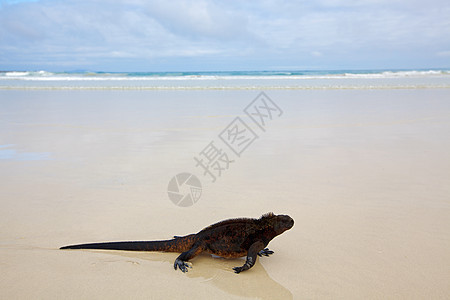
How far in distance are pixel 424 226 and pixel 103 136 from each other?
666cm

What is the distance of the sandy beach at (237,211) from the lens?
2609 millimetres

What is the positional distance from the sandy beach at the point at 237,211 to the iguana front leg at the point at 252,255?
68 mm

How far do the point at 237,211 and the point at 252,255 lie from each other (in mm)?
1145

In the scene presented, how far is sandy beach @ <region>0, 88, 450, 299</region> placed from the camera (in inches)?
103

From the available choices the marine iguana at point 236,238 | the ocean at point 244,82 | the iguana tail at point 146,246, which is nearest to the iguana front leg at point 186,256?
the marine iguana at point 236,238

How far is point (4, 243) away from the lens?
316 centimetres

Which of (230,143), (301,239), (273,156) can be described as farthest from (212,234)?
(230,143)

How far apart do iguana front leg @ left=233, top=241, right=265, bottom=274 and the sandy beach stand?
7 centimetres

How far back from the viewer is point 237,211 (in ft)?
12.8

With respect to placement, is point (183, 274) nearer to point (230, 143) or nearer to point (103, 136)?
point (230, 143)

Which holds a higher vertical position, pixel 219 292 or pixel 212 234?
pixel 212 234

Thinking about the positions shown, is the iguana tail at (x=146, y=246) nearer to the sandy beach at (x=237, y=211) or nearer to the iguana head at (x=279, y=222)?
the sandy beach at (x=237, y=211)

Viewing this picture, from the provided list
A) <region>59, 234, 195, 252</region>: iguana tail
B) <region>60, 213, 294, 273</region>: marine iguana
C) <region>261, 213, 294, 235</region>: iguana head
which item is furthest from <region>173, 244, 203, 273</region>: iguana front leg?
<region>261, 213, 294, 235</region>: iguana head

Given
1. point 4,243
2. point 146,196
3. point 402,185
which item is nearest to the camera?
point 4,243
